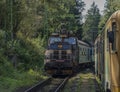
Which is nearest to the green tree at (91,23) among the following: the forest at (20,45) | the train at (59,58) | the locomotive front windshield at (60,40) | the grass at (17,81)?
the forest at (20,45)

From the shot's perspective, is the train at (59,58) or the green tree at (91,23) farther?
the green tree at (91,23)

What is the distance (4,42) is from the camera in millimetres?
31812

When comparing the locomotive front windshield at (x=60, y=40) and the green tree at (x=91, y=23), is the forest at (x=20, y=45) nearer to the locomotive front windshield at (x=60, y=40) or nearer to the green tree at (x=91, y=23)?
the locomotive front windshield at (x=60, y=40)

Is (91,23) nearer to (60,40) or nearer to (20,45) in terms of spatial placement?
(20,45)

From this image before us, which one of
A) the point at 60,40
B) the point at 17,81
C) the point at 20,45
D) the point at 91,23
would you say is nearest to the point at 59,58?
the point at 60,40

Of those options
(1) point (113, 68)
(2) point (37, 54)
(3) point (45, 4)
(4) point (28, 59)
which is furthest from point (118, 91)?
(3) point (45, 4)

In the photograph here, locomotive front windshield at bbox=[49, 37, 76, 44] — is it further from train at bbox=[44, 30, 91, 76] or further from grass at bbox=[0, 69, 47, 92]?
grass at bbox=[0, 69, 47, 92]

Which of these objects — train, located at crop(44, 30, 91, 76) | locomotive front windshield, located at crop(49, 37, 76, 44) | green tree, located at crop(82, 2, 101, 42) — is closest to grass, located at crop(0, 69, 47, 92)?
train, located at crop(44, 30, 91, 76)

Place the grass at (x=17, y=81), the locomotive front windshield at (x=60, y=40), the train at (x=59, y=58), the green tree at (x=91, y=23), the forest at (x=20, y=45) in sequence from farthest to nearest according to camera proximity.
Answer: the green tree at (x=91, y=23)
the locomotive front windshield at (x=60, y=40)
the train at (x=59, y=58)
the forest at (x=20, y=45)
the grass at (x=17, y=81)

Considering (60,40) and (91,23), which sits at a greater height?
(91,23)

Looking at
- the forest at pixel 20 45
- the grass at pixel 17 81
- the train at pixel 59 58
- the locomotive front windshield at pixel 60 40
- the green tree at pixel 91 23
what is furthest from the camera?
the green tree at pixel 91 23

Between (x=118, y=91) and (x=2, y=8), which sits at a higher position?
(x=2, y=8)

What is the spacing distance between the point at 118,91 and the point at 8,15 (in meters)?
27.0

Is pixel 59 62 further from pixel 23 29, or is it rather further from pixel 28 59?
pixel 23 29
